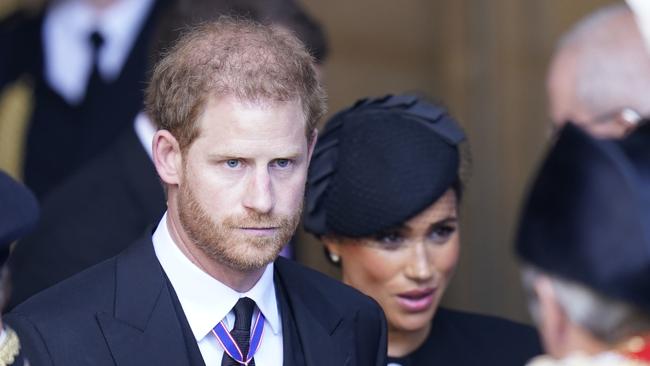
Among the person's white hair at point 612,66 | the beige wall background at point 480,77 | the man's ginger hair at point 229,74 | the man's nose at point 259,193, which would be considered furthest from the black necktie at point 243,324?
the beige wall background at point 480,77

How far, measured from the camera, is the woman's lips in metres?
4.19

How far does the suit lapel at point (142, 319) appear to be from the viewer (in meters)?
3.37

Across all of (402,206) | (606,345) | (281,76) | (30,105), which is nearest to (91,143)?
(30,105)

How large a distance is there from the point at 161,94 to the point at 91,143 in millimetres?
2001

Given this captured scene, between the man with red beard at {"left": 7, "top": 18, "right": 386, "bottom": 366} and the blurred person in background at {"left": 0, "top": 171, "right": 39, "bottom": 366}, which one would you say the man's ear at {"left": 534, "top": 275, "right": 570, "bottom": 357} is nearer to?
the man with red beard at {"left": 7, "top": 18, "right": 386, "bottom": 366}

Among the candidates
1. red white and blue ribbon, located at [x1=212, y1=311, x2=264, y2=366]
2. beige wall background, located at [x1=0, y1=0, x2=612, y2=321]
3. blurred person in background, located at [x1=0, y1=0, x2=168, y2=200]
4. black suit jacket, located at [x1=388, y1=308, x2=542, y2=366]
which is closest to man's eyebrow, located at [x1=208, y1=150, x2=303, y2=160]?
red white and blue ribbon, located at [x1=212, y1=311, x2=264, y2=366]

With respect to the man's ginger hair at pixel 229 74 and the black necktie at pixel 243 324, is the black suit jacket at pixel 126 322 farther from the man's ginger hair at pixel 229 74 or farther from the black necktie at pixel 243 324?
the man's ginger hair at pixel 229 74

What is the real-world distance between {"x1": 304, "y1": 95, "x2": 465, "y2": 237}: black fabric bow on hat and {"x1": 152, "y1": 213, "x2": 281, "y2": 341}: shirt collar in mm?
702

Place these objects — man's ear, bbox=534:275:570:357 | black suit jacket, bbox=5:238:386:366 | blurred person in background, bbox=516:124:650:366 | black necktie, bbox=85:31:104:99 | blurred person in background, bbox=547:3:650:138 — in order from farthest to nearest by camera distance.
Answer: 1. black necktie, bbox=85:31:104:99
2. blurred person in background, bbox=547:3:650:138
3. black suit jacket, bbox=5:238:386:366
4. man's ear, bbox=534:275:570:357
5. blurred person in background, bbox=516:124:650:366

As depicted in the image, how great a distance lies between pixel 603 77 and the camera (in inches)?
163

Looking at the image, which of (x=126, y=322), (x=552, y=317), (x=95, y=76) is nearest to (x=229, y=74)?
(x=126, y=322)

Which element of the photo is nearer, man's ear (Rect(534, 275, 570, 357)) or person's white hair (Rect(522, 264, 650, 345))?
person's white hair (Rect(522, 264, 650, 345))

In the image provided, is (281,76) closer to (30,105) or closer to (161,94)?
(161,94)

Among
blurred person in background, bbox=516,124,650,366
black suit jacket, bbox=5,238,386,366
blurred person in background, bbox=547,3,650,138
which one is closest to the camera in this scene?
blurred person in background, bbox=516,124,650,366
